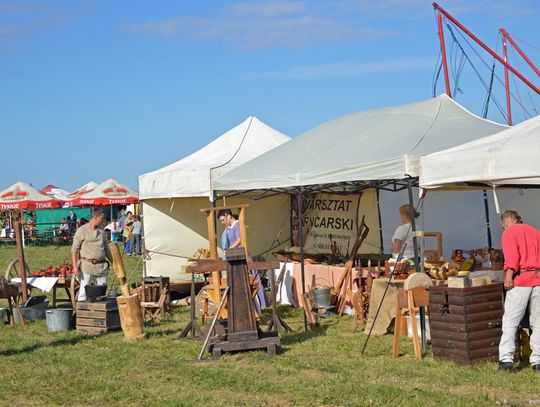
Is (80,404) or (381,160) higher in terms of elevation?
(381,160)

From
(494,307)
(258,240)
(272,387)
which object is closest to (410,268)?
(494,307)

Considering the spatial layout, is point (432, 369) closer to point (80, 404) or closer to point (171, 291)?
point (80, 404)

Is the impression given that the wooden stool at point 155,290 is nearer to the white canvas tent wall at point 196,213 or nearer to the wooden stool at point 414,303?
the white canvas tent wall at point 196,213

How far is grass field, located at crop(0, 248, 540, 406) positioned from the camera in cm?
716

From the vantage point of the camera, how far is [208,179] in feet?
47.3

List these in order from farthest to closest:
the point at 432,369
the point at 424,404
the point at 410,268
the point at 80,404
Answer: the point at 410,268
the point at 432,369
the point at 80,404
the point at 424,404

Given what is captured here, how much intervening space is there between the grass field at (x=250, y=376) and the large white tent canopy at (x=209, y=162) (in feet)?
14.5

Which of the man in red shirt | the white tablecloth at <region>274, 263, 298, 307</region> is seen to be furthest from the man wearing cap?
the man in red shirt

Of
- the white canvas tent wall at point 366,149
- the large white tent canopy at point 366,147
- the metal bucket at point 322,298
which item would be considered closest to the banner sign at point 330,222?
the white canvas tent wall at point 366,149

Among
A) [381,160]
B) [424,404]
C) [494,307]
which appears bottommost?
[424,404]

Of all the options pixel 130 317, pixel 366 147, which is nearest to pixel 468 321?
pixel 366 147

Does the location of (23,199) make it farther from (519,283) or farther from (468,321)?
(519,283)

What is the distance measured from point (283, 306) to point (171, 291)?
6.61ft

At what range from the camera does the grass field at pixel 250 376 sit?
716 cm
